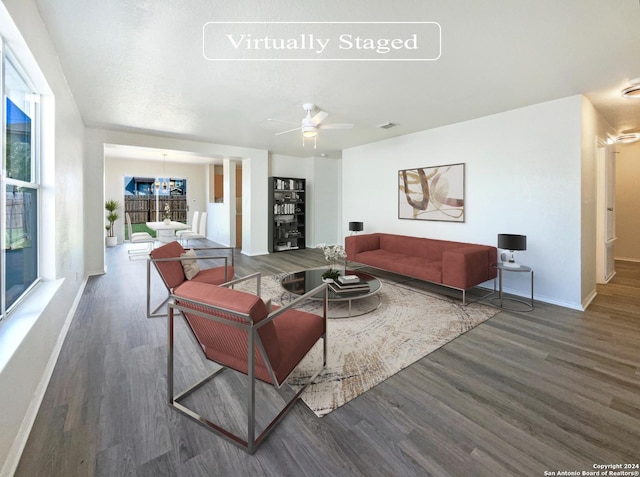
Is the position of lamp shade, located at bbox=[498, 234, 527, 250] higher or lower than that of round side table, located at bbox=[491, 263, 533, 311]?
higher

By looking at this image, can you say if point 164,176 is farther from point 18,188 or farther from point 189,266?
point 18,188

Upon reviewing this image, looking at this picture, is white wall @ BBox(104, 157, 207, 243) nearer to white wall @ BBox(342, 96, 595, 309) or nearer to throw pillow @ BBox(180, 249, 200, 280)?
throw pillow @ BBox(180, 249, 200, 280)

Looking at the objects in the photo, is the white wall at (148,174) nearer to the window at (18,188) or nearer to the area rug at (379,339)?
the window at (18,188)

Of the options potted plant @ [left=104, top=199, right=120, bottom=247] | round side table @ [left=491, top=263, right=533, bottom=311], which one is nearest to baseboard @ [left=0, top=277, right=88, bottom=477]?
round side table @ [left=491, top=263, right=533, bottom=311]

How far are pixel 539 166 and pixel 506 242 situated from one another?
1186 mm

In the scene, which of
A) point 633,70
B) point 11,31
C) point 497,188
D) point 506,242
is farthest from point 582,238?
point 11,31

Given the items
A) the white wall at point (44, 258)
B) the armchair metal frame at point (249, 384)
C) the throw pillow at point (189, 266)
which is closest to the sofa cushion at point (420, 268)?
the armchair metal frame at point (249, 384)

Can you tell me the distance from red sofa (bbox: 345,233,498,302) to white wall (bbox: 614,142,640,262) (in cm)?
476

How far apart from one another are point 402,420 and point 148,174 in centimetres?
1102

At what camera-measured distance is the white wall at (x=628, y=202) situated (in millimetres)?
6309

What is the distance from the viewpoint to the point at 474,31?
237 cm

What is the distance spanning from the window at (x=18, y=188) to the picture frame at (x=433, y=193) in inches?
203

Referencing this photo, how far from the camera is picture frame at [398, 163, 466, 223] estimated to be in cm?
487

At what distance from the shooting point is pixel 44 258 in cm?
261
